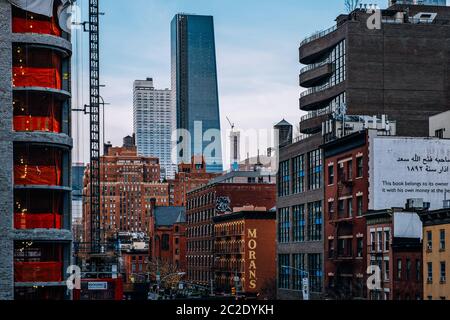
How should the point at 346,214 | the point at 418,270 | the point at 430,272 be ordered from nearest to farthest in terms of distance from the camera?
1. the point at 430,272
2. the point at 418,270
3. the point at 346,214

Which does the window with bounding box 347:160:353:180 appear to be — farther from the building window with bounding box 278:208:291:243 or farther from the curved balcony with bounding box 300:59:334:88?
the building window with bounding box 278:208:291:243

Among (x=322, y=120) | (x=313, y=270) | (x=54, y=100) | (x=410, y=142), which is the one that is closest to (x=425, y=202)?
(x=410, y=142)

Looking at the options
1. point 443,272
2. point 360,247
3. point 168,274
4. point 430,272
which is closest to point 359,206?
point 360,247

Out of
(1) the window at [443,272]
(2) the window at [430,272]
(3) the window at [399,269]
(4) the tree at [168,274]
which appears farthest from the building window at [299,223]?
(1) the window at [443,272]

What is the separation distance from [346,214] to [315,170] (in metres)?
15.6

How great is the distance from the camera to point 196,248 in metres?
176

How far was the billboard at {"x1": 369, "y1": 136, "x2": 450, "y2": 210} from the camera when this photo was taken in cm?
8650

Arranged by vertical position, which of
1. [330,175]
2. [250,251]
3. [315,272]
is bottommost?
[315,272]

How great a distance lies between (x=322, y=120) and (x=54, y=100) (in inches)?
3036

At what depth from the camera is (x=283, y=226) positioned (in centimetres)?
12569

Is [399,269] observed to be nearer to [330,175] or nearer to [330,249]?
[330,249]


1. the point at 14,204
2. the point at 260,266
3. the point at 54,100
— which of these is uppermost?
the point at 54,100

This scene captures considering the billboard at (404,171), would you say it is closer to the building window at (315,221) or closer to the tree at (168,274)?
the building window at (315,221)
